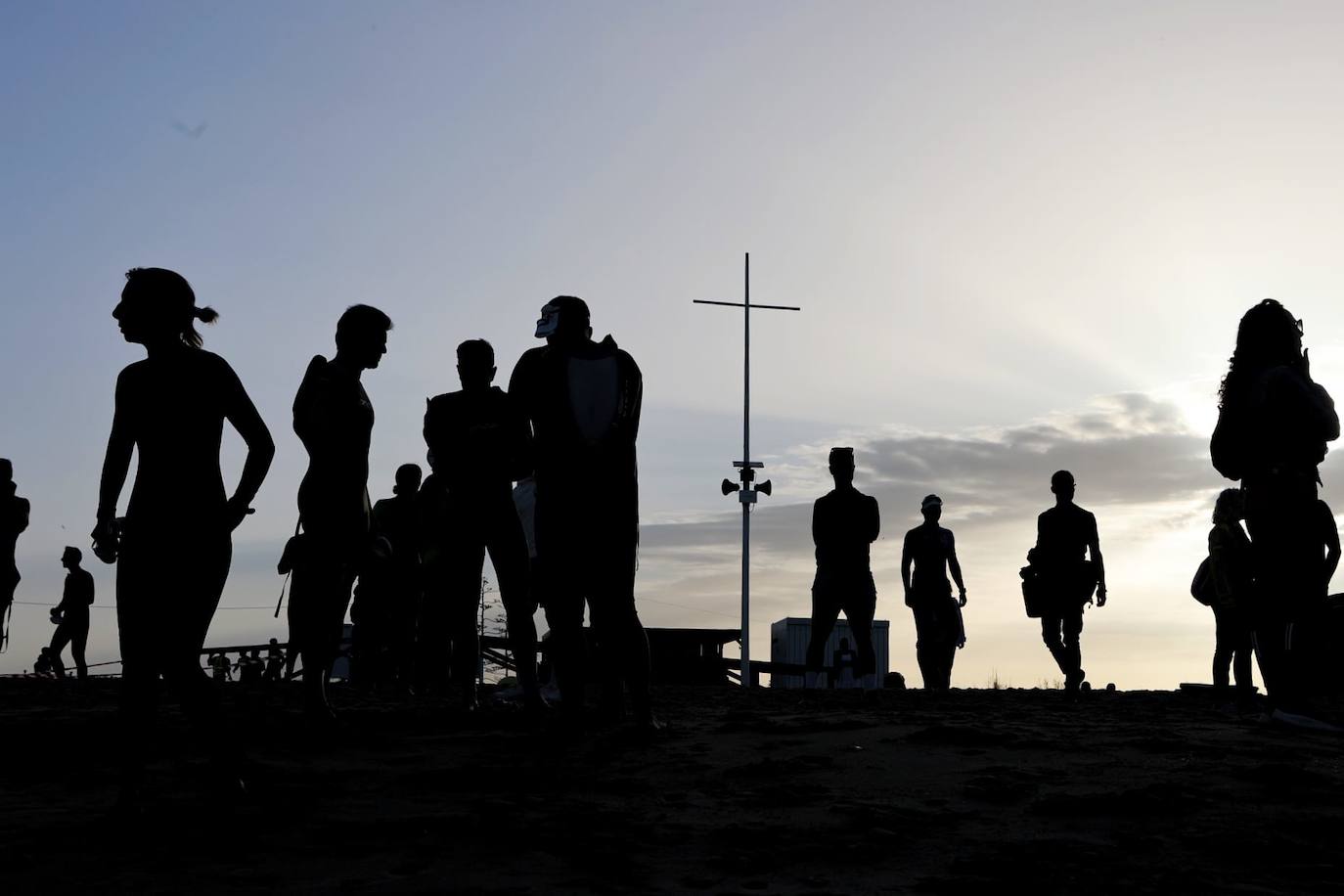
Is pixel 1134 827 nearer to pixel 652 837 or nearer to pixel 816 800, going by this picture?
pixel 816 800

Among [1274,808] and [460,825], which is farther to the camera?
[1274,808]

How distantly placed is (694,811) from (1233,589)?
514cm

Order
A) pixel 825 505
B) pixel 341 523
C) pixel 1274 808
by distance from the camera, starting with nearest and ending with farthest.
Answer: pixel 1274 808 < pixel 341 523 < pixel 825 505

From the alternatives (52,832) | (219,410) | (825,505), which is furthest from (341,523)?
(825,505)

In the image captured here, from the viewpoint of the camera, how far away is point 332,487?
6672 millimetres

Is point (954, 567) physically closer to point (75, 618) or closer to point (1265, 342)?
point (1265, 342)

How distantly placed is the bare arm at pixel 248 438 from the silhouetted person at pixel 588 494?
1.85 meters

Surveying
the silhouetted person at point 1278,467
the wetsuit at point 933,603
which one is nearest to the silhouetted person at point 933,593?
the wetsuit at point 933,603

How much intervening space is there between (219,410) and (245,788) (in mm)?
1295

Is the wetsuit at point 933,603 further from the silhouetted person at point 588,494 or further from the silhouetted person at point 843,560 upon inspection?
the silhouetted person at point 588,494

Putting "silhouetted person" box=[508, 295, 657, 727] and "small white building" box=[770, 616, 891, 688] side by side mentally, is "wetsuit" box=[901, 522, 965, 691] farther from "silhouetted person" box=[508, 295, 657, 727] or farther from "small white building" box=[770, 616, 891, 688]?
"small white building" box=[770, 616, 891, 688]

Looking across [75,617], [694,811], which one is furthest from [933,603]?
[75,617]

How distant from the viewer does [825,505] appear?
37.6 feet

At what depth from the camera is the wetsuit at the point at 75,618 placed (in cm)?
1778
